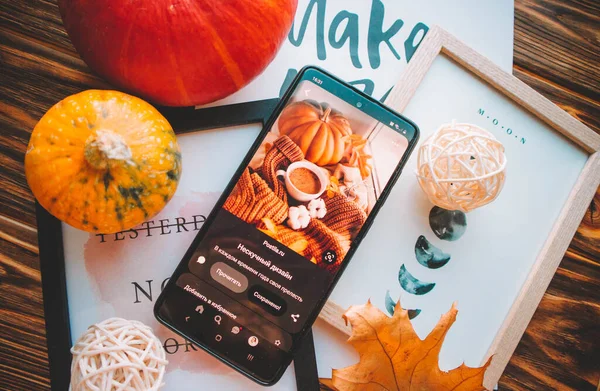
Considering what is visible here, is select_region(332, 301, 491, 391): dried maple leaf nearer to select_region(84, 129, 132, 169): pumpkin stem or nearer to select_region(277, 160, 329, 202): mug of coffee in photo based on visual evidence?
select_region(277, 160, 329, 202): mug of coffee in photo

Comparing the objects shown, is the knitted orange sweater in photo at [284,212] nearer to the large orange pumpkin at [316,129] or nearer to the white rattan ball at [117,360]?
the large orange pumpkin at [316,129]

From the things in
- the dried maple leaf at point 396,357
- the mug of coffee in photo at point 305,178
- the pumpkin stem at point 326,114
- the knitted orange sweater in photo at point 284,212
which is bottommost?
the dried maple leaf at point 396,357

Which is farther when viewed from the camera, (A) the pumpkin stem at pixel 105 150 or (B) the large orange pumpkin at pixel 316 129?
(B) the large orange pumpkin at pixel 316 129

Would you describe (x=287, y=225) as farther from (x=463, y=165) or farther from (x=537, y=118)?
(x=537, y=118)

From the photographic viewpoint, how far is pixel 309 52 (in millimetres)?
607

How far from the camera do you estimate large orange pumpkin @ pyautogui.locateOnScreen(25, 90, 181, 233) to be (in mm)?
440

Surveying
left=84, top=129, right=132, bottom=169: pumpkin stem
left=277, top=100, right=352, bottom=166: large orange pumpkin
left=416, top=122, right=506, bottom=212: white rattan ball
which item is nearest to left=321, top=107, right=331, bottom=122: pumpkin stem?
left=277, top=100, right=352, bottom=166: large orange pumpkin

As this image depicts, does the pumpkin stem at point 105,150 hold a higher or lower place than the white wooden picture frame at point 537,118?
lower

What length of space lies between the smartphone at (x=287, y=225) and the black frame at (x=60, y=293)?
0.03m

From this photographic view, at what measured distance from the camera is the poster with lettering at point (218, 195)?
1.81 feet

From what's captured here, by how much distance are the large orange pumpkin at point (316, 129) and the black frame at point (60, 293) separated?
0.08 metres

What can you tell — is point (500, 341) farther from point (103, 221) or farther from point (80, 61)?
point (80, 61)

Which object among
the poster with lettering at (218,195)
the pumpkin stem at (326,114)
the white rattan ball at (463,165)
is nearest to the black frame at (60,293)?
the poster with lettering at (218,195)

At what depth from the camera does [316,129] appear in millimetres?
559
